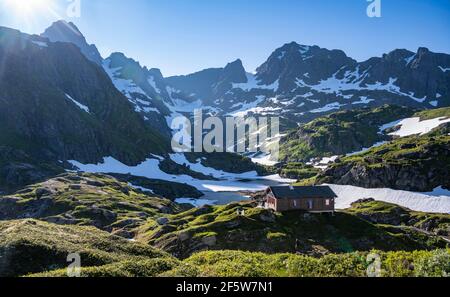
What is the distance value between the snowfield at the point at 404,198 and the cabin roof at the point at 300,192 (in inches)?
2881

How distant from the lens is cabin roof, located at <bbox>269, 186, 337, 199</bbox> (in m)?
102

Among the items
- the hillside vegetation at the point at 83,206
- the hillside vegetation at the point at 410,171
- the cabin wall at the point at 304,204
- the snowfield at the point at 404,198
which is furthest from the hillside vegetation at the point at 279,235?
the hillside vegetation at the point at 410,171

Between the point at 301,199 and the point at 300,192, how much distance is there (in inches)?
78.5

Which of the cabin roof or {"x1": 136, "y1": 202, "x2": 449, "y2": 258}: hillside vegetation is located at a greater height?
the cabin roof

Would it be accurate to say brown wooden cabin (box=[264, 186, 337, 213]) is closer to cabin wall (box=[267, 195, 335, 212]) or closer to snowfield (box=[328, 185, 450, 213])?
cabin wall (box=[267, 195, 335, 212])

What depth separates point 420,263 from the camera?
81.4 ft

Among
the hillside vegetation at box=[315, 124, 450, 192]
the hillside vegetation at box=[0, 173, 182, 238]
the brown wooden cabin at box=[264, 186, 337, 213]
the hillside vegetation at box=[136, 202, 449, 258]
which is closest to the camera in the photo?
the hillside vegetation at box=[136, 202, 449, 258]

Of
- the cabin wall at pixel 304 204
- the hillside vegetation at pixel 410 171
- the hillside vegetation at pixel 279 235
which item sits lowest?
the hillside vegetation at pixel 279 235

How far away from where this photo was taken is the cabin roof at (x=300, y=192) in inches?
4011

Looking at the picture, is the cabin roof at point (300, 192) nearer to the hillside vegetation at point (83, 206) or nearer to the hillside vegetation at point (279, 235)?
the hillside vegetation at point (279, 235)

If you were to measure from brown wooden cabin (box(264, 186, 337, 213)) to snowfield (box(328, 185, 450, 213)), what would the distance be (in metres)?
73.3

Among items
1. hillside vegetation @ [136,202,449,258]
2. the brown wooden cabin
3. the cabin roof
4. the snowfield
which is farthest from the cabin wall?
the snowfield
